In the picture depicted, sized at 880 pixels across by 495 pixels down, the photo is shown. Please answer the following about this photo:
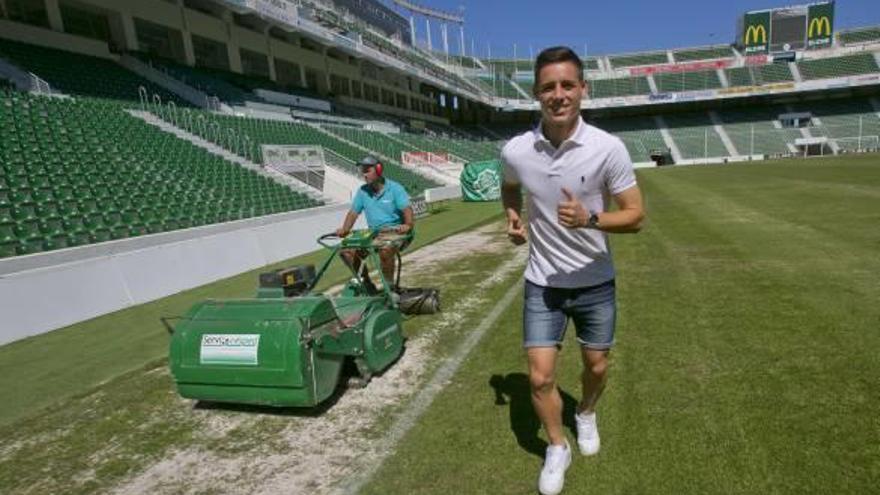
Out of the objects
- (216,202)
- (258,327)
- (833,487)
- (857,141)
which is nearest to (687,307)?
(833,487)

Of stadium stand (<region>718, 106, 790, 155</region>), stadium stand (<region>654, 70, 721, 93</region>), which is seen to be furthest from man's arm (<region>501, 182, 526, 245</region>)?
stadium stand (<region>654, 70, 721, 93</region>)

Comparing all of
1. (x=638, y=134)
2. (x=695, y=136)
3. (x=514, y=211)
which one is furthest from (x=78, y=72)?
(x=695, y=136)

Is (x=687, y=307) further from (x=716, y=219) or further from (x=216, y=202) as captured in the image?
(x=216, y=202)

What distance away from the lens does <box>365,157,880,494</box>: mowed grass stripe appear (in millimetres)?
2963

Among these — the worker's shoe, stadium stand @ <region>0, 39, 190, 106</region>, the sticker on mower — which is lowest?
the worker's shoe

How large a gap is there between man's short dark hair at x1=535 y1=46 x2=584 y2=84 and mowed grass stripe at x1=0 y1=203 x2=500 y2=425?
15.8ft

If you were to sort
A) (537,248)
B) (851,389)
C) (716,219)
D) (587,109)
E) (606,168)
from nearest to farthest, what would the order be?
(606,168)
(537,248)
(851,389)
(716,219)
(587,109)

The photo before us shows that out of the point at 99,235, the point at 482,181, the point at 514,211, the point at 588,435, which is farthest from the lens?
the point at 482,181

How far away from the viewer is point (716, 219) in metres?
12.7

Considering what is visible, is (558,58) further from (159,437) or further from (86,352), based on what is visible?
(86,352)

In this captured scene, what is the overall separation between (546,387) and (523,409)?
3.75ft

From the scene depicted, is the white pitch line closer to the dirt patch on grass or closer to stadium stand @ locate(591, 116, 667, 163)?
the dirt patch on grass

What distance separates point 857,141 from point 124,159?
6289cm

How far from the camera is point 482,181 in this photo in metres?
25.0
